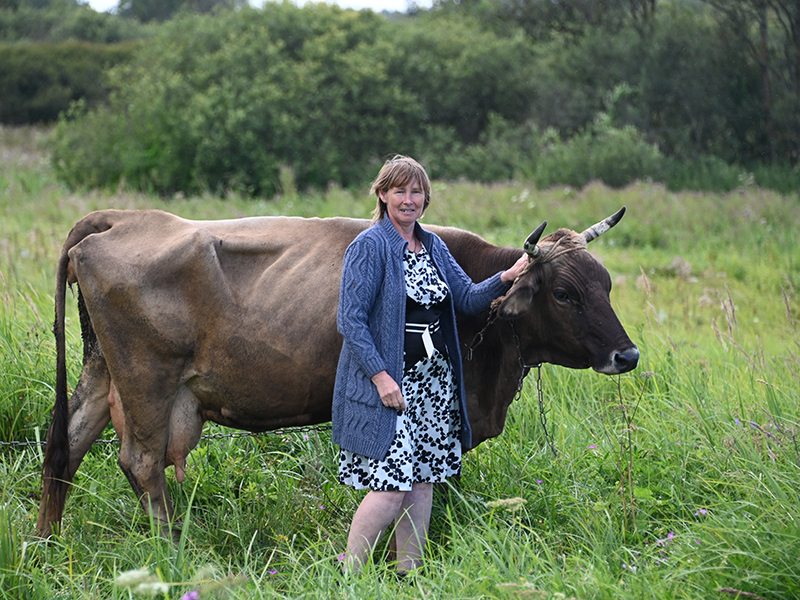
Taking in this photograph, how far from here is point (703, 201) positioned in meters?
13.1

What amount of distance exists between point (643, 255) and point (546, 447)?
22.6 feet

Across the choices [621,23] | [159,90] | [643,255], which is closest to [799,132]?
[621,23]

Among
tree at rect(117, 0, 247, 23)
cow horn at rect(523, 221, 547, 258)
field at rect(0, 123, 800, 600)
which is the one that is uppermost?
tree at rect(117, 0, 247, 23)

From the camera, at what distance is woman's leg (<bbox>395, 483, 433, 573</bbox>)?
3.36 m

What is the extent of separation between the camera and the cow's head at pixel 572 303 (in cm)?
341

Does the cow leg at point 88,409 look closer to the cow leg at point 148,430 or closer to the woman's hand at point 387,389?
the cow leg at point 148,430

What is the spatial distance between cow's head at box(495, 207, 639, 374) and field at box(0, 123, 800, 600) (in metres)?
0.50

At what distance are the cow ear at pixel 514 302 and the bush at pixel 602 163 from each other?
13982 mm

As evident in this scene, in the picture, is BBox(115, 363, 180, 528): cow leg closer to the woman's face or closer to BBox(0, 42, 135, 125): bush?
the woman's face

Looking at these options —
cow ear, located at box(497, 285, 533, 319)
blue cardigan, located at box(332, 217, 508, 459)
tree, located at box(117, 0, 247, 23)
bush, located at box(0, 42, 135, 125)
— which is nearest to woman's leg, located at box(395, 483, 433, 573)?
blue cardigan, located at box(332, 217, 508, 459)

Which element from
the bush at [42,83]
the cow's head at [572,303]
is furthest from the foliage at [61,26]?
the cow's head at [572,303]

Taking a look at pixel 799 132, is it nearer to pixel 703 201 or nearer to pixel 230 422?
pixel 703 201

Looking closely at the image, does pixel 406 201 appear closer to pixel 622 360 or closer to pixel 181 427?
pixel 622 360

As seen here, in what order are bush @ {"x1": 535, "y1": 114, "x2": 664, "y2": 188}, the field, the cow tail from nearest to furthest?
the field < the cow tail < bush @ {"x1": 535, "y1": 114, "x2": 664, "y2": 188}
